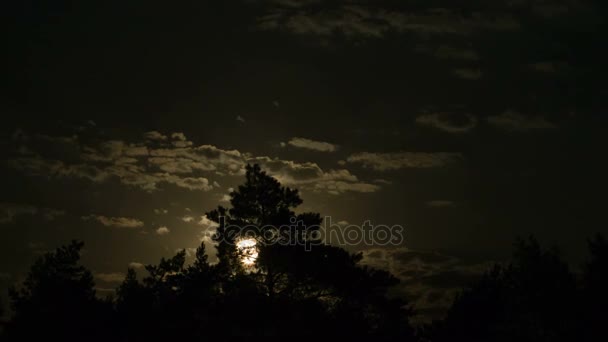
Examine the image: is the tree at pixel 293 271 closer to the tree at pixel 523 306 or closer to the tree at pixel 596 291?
the tree at pixel 523 306

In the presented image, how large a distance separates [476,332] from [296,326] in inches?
533

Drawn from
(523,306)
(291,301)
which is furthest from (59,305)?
(523,306)

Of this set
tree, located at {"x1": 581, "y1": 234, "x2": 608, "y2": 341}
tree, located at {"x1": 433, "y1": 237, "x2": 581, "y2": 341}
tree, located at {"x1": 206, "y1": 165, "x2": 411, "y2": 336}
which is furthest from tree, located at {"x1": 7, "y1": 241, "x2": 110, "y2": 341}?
tree, located at {"x1": 581, "y1": 234, "x2": 608, "y2": 341}

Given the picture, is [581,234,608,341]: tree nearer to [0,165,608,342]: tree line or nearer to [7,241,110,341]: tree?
[0,165,608,342]: tree line

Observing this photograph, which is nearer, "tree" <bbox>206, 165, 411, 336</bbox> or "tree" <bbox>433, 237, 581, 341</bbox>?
"tree" <bbox>206, 165, 411, 336</bbox>

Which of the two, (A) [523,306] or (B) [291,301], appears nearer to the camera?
(B) [291,301]

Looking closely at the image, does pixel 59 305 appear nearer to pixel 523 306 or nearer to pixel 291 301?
pixel 291 301

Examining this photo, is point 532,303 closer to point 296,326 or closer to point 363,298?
point 363,298

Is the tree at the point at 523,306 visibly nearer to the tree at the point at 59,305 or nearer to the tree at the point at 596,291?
the tree at the point at 596,291

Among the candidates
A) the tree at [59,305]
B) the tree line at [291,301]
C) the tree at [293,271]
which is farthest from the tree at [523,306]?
the tree at [59,305]

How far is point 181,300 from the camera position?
35031 mm

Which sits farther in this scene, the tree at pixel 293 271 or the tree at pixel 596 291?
the tree at pixel 596 291

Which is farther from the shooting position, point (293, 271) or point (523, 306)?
point (523, 306)

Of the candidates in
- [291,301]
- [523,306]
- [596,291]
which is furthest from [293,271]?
[596,291]
